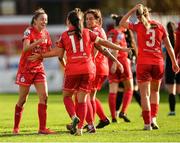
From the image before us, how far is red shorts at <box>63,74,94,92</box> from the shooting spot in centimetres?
1523

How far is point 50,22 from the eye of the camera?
53844 millimetres

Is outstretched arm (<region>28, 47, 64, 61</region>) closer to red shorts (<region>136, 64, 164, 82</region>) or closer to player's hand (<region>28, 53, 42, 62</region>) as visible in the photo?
player's hand (<region>28, 53, 42, 62</region>)

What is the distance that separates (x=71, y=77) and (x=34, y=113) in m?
7.02

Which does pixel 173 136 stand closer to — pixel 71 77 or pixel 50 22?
pixel 71 77

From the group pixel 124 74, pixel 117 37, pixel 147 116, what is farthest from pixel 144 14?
pixel 124 74

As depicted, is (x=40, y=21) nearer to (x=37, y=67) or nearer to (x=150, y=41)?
(x=37, y=67)

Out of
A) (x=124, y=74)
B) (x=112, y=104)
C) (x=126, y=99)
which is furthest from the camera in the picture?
(x=126, y=99)

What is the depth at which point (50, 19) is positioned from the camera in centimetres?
5388

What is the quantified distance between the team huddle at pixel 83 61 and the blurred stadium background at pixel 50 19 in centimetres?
2052

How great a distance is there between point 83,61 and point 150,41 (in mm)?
1711

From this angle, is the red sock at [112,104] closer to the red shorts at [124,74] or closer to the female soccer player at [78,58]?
the red shorts at [124,74]

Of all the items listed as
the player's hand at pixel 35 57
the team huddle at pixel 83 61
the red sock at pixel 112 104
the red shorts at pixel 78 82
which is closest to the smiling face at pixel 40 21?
the team huddle at pixel 83 61

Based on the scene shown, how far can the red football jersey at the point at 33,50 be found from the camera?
15.7 m

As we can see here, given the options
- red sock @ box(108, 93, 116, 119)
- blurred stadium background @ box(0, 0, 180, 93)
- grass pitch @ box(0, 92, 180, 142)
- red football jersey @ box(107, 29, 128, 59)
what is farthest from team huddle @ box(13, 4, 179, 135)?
blurred stadium background @ box(0, 0, 180, 93)
